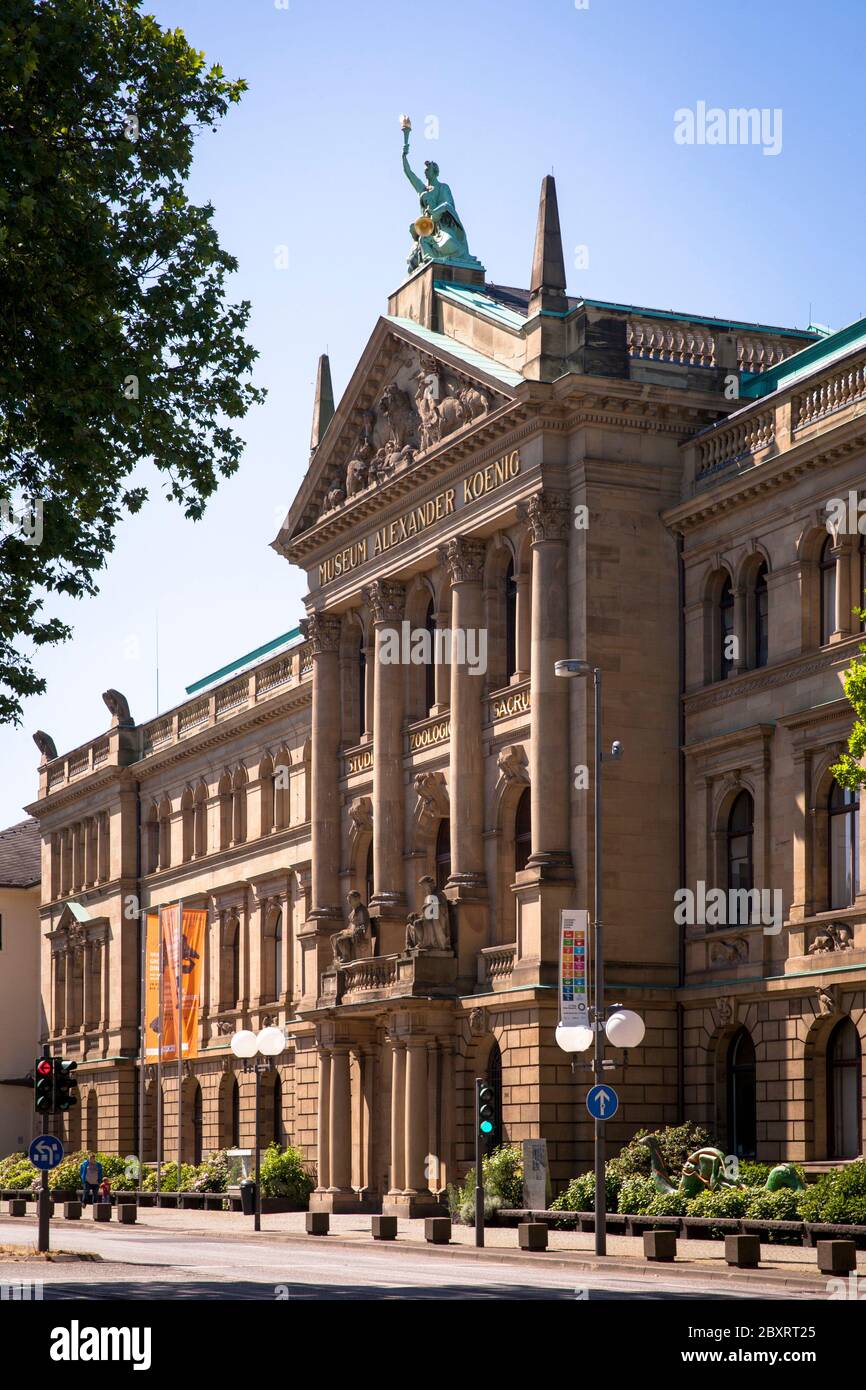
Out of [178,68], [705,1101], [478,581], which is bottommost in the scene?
[705,1101]

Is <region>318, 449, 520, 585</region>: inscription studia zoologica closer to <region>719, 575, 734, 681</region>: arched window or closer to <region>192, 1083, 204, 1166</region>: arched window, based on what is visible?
<region>719, 575, 734, 681</region>: arched window

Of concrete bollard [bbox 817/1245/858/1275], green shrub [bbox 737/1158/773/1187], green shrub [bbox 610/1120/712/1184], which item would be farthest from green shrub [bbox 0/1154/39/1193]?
concrete bollard [bbox 817/1245/858/1275]

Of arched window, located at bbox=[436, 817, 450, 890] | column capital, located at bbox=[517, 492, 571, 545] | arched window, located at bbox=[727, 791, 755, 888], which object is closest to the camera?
arched window, located at bbox=[727, 791, 755, 888]

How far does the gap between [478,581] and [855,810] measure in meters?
13.6

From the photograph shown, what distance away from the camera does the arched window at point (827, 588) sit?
42438 millimetres

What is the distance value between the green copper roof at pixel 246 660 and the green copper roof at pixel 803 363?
2639cm

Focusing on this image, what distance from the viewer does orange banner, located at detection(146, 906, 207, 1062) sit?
2665 inches

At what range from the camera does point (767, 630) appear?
44.7 m

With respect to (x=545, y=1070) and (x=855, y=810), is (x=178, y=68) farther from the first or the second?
(x=545, y=1070)

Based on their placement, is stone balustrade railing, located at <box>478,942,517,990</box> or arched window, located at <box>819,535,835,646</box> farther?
stone balustrade railing, located at <box>478,942,517,990</box>

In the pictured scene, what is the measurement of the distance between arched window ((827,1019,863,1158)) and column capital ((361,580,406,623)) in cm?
1924

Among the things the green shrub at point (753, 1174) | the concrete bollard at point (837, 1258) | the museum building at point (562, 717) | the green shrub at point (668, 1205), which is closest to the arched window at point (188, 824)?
the museum building at point (562, 717)

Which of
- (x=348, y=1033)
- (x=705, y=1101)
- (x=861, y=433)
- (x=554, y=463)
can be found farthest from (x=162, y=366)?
(x=348, y=1033)

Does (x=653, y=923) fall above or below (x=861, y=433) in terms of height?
below
